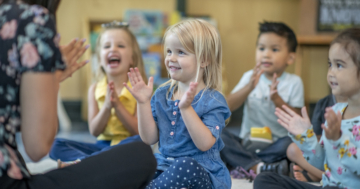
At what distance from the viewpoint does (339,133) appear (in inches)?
38.8

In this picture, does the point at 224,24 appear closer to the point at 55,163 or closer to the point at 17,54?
the point at 55,163

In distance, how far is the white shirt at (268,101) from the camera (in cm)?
170

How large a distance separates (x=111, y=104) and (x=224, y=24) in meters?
1.86

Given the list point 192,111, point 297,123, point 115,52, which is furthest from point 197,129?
point 115,52

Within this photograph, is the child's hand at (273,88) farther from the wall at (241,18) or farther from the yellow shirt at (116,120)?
the wall at (241,18)

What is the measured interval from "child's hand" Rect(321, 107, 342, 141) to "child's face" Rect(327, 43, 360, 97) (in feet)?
0.43

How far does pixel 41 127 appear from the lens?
2.44 feet

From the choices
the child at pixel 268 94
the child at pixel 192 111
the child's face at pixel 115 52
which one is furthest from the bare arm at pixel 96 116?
the child at pixel 268 94

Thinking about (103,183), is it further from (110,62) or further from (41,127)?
(110,62)

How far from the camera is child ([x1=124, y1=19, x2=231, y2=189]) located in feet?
3.34

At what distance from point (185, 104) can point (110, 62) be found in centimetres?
73

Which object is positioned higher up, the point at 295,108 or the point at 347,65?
the point at 347,65

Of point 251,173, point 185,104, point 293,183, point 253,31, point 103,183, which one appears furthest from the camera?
point 253,31

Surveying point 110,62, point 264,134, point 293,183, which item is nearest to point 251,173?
point 264,134
